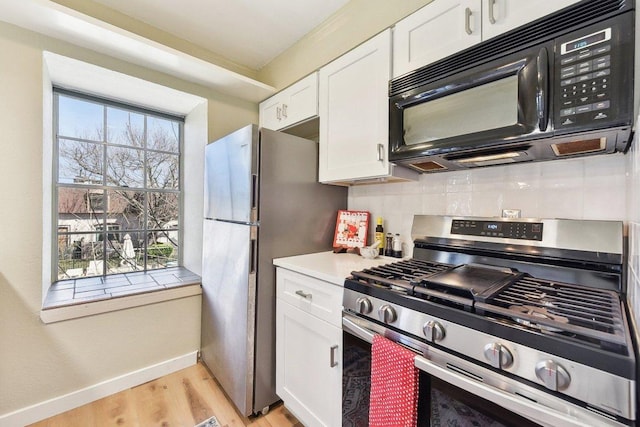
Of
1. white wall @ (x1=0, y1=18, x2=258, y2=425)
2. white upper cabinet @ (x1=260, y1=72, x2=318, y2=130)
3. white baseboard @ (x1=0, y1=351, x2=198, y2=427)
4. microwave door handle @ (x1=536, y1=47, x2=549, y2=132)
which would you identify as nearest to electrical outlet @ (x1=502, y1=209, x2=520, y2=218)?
microwave door handle @ (x1=536, y1=47, x2=549, y2=132)

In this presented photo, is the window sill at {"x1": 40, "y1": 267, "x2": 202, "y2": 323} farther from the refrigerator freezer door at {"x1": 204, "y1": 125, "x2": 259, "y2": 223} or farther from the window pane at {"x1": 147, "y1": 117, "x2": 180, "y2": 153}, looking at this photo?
the window pane at {"x1": 147, "y1": 117, "x2": 180, "y2": 153}

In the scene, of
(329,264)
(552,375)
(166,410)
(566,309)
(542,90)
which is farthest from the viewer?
(166,410)

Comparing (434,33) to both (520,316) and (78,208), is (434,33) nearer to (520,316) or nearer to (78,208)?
(520,316)

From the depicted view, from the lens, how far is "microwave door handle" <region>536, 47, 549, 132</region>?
0.92 m

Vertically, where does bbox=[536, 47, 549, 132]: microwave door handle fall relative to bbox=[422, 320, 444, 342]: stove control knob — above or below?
above

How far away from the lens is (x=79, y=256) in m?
2.07

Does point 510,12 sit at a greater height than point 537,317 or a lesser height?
greater

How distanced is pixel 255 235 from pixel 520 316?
123 cm

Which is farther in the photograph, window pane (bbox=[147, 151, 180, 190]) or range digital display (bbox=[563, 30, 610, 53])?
window pane (bbox=[147, 151, 180, 190])

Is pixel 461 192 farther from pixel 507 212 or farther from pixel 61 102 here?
pixel 61 102

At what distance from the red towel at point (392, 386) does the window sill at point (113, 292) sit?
1594 mm

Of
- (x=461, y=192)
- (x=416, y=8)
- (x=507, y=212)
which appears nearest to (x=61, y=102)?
(x=416, y=8)

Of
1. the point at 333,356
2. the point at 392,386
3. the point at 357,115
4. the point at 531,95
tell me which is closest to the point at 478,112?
the point at 531,95

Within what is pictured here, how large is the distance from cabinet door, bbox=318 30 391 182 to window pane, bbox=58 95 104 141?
1.76 meters
